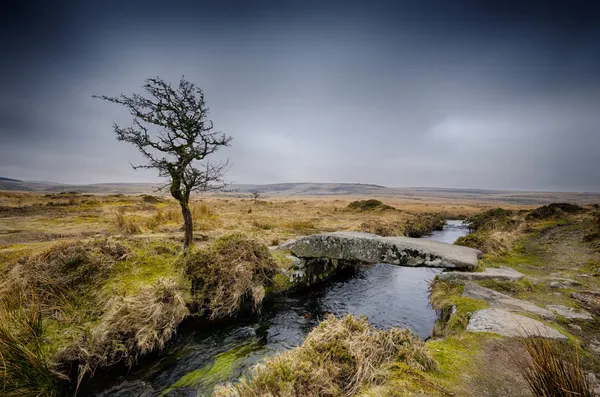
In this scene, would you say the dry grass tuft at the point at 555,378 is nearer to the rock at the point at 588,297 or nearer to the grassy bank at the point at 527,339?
the grassy bank at the point at 527,339

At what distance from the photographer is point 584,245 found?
1152 centimetres

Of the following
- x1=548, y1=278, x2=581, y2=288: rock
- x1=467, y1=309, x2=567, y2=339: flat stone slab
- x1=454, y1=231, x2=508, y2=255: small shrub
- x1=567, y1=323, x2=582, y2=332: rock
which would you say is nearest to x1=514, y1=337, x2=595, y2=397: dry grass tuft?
x1=467, y1=309, x2=567, y2=339: flat stone slab

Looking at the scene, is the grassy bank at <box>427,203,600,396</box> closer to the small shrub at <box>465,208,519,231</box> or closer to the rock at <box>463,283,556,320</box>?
the rock at <box>463,283,556,320</box>

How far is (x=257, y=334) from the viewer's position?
6551 millimetres

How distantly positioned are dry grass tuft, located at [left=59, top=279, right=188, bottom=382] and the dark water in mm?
302

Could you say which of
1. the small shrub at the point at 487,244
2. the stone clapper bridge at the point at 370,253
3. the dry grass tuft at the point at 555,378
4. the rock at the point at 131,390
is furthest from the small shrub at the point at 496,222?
the rock at the point at 131,390

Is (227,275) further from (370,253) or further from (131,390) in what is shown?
(370,253)

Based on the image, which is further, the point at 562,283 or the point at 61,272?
the point at 562,283

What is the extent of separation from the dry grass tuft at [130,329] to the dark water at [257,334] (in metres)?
0.30

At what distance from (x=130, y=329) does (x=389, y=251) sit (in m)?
6.59

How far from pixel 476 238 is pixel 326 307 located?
24.6 ft

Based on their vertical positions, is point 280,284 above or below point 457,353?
below

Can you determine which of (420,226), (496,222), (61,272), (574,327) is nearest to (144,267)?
(61,272)

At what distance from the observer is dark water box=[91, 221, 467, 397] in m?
4.77
